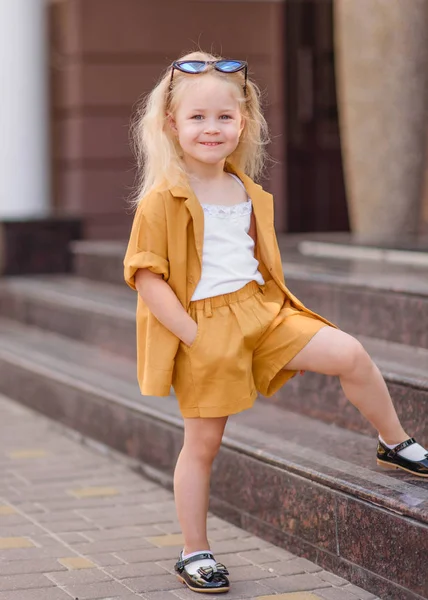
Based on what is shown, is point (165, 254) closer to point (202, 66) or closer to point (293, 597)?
point (202, 66)

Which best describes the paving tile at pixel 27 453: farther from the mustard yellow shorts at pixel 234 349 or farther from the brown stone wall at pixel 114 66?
the brown stone wall at pixel 114 66

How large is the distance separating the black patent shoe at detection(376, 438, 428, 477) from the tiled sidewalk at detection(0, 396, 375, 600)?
1.37ft

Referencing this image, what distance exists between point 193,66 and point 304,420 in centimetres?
180

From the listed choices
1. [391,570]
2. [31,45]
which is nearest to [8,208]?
[31,45]

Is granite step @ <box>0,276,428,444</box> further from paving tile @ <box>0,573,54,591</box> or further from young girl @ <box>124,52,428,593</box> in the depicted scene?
paving tile @ <box>0,573,54,591</box>

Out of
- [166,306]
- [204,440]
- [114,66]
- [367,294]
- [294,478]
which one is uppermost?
[114,66]

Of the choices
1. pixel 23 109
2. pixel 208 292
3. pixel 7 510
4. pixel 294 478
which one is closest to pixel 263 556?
pixel 294 478

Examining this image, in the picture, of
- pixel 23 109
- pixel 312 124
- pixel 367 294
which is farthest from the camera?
pixel 312 124

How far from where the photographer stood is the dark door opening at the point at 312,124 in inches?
408

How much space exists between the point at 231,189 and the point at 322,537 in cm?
121

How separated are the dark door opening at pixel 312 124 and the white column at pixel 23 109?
2337mm

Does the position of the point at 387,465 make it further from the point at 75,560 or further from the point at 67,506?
the point at 67,506

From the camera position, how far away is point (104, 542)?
431 cm

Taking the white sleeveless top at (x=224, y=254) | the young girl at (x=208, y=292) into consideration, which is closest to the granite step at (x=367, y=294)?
the young girl at (x=208, y=292)
